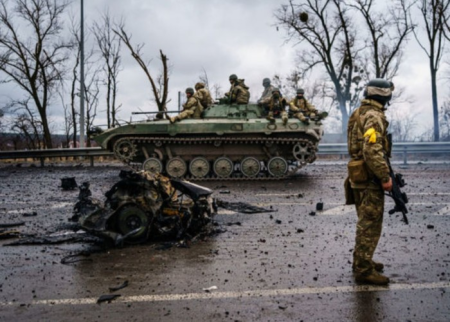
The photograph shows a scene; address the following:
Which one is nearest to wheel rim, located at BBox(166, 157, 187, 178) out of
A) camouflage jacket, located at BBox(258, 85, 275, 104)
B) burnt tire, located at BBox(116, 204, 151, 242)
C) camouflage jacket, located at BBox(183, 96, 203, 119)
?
camouflage jacket, located at BBox(183, 96, 203, 119)

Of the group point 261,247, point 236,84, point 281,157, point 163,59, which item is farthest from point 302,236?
point 163,59

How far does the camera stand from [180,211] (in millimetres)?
7605

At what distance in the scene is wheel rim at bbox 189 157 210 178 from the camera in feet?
54.4

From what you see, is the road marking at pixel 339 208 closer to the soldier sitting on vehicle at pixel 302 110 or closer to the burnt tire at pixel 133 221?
the burnt tire at pixel 133 221

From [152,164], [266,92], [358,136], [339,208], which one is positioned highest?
[266,92]

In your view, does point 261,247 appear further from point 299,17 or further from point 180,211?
point 299,17

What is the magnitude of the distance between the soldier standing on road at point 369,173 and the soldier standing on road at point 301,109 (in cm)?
1060

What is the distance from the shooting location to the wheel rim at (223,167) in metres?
16.5

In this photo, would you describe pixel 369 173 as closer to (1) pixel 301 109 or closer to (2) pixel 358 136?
(2) pixel 358 136

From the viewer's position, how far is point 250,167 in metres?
16.4

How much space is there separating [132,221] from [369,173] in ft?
10.3

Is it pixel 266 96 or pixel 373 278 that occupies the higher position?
pixel 266 96

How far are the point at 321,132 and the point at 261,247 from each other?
10119 millimetres

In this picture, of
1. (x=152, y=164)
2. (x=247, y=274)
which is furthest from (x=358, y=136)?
(x=152, y=164)
